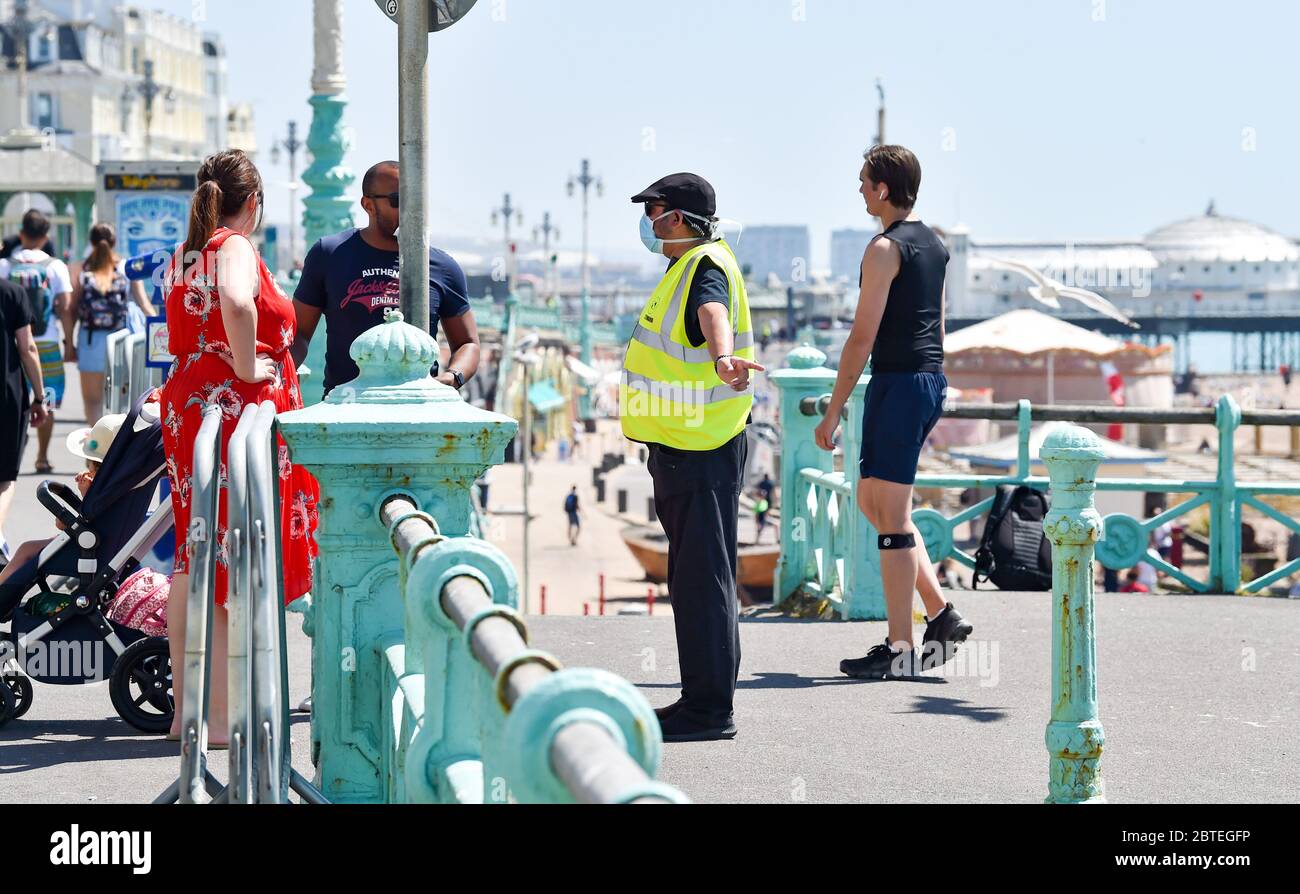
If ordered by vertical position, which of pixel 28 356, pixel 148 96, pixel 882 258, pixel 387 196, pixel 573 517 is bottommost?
pixel 573 517

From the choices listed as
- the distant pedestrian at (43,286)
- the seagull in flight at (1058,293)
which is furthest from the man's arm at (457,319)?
the seagull in flight at (1058,293)

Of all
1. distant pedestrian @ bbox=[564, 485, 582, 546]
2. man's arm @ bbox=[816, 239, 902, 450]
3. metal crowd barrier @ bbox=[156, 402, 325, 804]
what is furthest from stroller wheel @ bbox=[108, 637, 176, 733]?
distant pedestrian @ bbox=[564, 485, 582, 546]

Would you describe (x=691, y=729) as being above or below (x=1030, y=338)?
below

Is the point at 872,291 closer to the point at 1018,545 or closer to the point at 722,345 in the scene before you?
the point at 722,345

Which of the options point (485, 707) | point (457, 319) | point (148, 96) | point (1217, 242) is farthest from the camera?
point (1217, 242)

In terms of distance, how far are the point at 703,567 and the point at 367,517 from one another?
4.90 ft

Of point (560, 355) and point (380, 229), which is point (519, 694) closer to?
point (380, 229)

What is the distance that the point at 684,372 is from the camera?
5.78 meters

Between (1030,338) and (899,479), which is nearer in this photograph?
(899,479)

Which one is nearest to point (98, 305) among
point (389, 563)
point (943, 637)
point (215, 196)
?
point (943, 637)

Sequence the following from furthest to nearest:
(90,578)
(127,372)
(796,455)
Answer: (127,372), (796,455), (90,578)

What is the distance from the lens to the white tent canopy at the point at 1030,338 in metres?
29.7

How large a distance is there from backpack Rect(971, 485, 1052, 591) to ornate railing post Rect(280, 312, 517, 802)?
5046 millimetres

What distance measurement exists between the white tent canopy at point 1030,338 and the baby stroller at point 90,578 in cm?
2386
